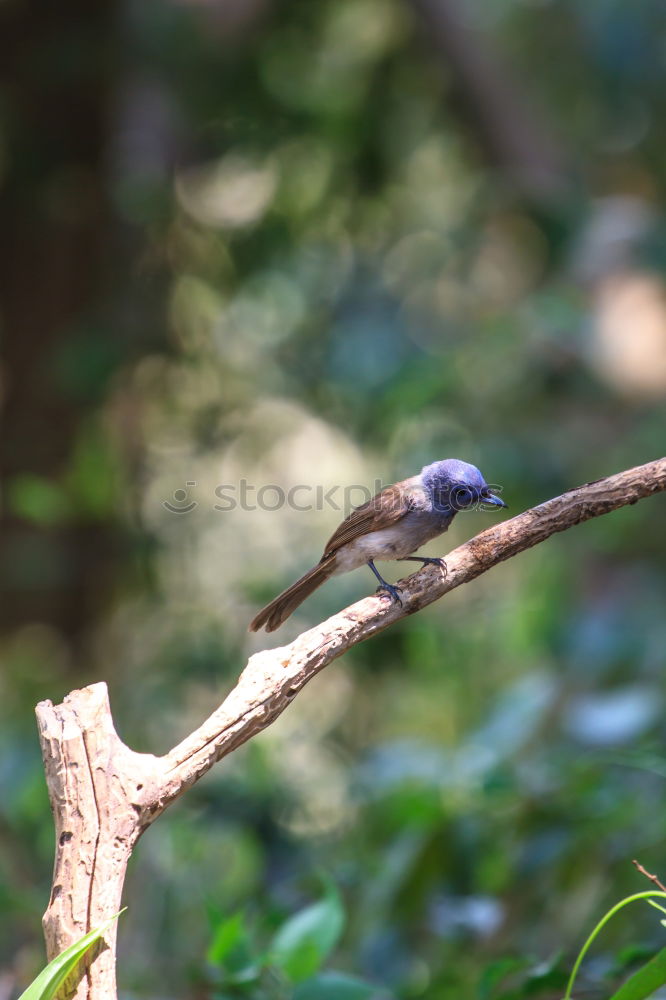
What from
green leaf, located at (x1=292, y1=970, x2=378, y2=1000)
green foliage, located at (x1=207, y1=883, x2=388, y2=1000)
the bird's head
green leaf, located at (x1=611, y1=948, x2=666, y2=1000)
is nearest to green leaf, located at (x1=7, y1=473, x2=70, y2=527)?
the bird's head

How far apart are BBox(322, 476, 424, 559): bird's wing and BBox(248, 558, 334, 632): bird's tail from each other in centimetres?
9

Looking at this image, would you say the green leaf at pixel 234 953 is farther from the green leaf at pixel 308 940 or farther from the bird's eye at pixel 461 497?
the bird's eye at pixel 461 497

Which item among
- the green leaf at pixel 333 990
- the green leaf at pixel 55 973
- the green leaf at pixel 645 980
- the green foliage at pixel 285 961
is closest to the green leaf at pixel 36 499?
the green foliage at pixel 285 961

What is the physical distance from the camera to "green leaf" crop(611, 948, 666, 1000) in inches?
73.7

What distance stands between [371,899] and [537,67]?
→ 804cm

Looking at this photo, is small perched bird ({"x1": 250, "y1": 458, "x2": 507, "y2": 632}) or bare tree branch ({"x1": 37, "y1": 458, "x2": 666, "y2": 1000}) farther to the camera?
small perched bird ({"x1": 250, "y1": 458, "x2": 507, "y2": 632})

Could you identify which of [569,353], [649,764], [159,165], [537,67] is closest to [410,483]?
[649,764]

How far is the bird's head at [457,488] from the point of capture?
3.48m

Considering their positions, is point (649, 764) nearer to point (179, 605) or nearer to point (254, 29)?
point (179, 605)

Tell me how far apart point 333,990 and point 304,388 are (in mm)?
4643

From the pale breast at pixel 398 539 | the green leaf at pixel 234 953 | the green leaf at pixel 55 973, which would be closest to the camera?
the green leaf at pixel 55 973

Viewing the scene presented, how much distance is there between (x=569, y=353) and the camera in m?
5.95

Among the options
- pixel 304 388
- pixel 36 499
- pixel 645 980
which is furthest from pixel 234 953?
pixel 304 388

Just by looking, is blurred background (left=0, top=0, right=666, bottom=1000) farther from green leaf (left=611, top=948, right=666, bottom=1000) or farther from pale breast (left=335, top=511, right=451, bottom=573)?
green leaf (left=611, top=948, right=666, bottom=1000)
